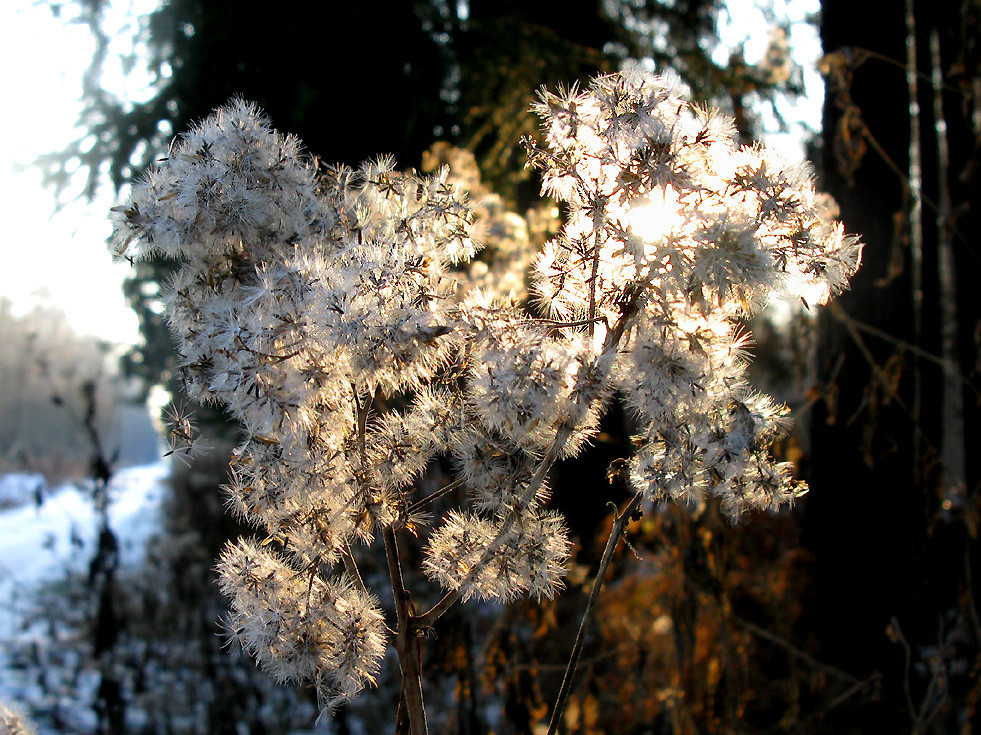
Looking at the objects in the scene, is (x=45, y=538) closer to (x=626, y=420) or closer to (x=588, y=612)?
(x=626, y=420)

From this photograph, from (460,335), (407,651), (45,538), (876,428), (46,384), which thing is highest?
(46,384)

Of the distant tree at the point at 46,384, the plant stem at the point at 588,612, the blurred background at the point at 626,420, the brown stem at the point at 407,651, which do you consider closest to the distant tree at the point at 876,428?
the blurred background at the point at 626,420

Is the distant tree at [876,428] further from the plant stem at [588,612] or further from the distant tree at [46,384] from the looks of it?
the distant tree at [46,384]

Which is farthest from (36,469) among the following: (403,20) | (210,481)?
(403,20)

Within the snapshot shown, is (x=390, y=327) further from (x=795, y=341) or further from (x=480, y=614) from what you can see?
(x=480, y=614)

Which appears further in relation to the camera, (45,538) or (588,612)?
(45,538)

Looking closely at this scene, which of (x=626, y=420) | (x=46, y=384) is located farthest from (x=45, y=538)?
(x=626, y=420)
